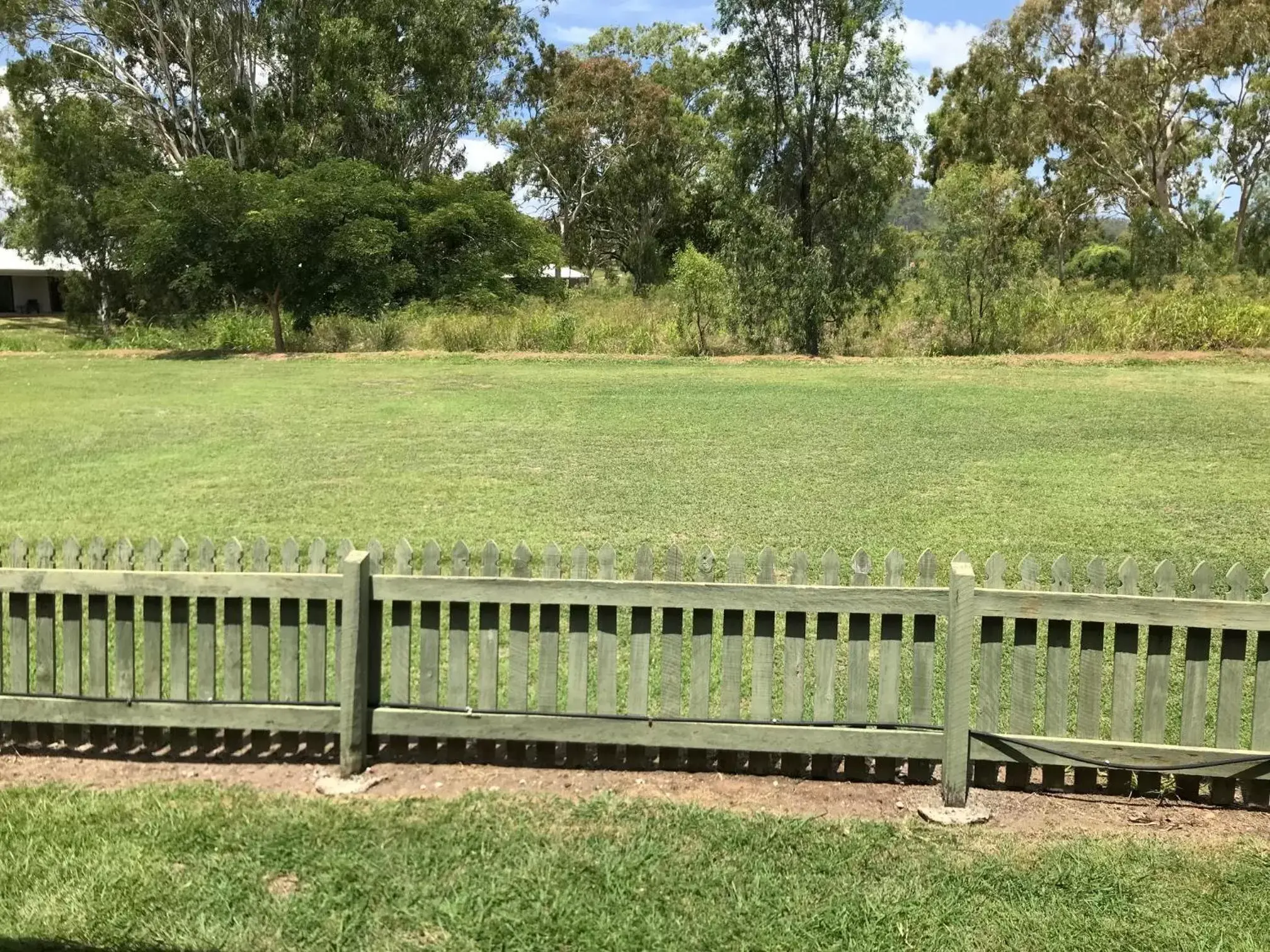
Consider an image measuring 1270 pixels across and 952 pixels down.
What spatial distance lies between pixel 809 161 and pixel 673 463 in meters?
16.9

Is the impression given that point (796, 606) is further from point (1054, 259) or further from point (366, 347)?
point (1054, 259)

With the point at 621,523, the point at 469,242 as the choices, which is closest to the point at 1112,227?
the point at 469,242

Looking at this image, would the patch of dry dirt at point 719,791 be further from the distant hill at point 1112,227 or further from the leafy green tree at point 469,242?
the distant hill at point 1112,227

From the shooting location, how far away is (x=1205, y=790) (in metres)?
4.17

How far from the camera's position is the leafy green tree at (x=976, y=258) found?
1003 inches

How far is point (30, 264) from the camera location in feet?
165

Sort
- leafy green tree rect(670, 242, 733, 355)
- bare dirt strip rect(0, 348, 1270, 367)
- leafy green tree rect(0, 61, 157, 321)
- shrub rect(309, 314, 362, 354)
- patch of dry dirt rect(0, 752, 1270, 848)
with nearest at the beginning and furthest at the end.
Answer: patch of dry dirt rect(0, 752, 1270, 848) → bare dirt strip rect(0, 348, 1270, 367) → leafy green tree rect(670, 242, 733, 355) → shrub rect(309, 314, 362, 354) → leafy green tree rect(0, 61, 157, 321)

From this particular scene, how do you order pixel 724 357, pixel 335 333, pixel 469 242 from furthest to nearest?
pixel 469 242
pixel 335 333
pixel 724 357

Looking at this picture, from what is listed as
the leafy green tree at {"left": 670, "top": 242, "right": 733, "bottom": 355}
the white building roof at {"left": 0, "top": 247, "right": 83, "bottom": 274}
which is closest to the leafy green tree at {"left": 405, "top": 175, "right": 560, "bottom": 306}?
the leafy green tree at {"left": 670, "top": 242, "right": 733, "bottom": 355}

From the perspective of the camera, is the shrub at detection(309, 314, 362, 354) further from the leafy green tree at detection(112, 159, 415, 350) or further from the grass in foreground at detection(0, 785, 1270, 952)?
the grass in foreground at detection(0, 785, 1270, 952)

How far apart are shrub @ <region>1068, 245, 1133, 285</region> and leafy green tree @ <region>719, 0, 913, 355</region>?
67.7 feet

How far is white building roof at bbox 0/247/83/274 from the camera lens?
44.9 meters

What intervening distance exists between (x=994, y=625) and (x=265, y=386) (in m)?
18.3

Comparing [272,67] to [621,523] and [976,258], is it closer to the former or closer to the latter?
[976,258]
